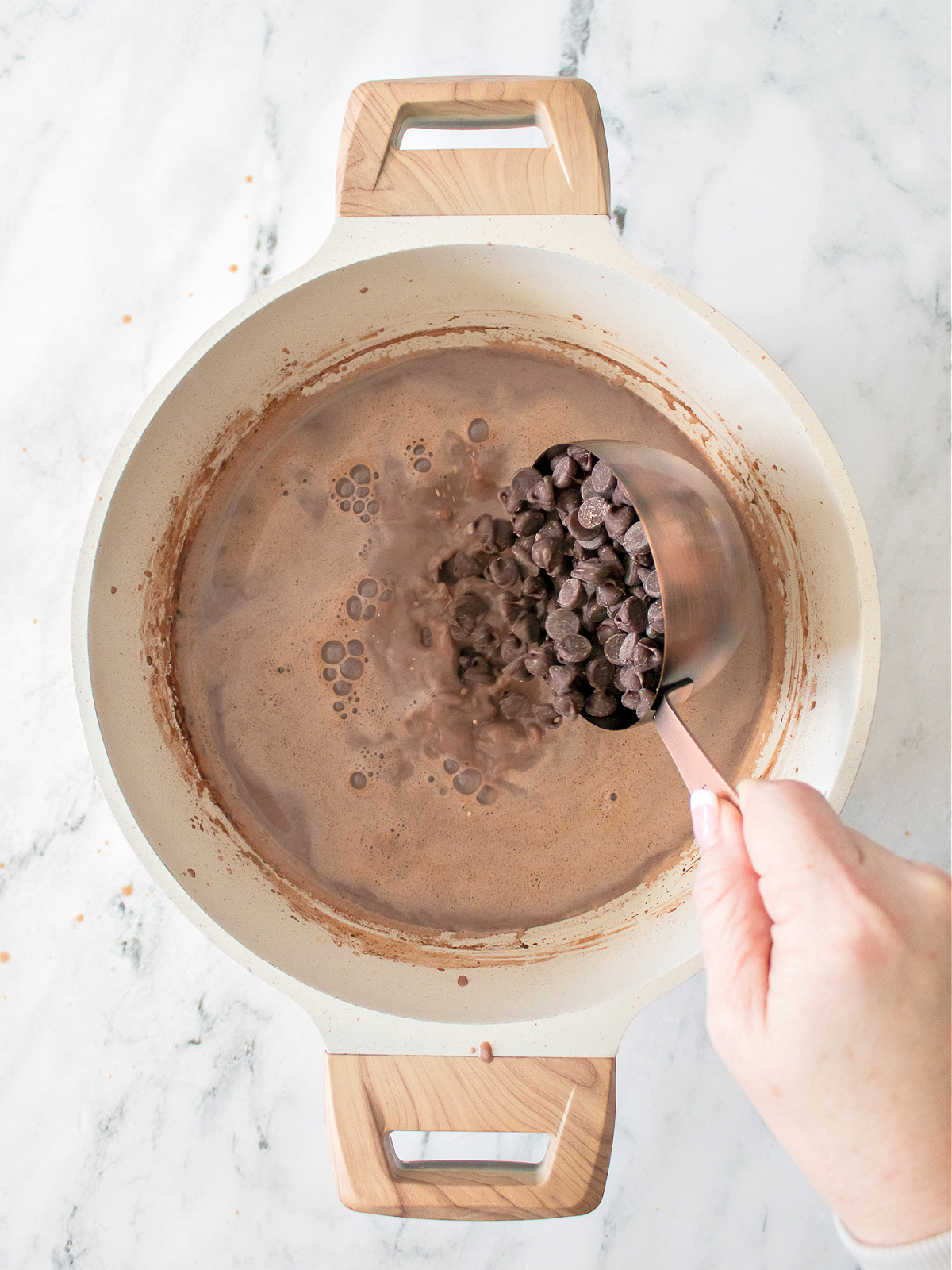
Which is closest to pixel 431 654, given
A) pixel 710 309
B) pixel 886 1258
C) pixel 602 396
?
pixel 602 396

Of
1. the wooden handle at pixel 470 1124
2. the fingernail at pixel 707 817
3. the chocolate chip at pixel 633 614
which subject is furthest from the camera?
the chocolate chip at pixel 633 614

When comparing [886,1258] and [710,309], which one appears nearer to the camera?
[886,1258]

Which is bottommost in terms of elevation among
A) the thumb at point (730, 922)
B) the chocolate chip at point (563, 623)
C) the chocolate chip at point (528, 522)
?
the thumb at point (730, 922)

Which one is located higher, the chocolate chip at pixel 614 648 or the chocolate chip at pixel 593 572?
the chocolate chip at pixel 593 572

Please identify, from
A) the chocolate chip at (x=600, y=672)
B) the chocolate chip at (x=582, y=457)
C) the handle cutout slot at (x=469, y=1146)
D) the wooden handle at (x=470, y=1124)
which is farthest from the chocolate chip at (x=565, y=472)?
the handle cutout slot at (x=469, y=1146)

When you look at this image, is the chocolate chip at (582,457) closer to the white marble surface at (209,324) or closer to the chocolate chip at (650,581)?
the chocolate chip at (650,581)

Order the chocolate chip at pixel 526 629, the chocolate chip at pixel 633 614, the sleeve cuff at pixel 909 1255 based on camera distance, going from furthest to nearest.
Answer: the chocolate chip at pixel 526 629 < the chocolate chip at pixel 633 614 < the sleeve cuff at pixel 909 1255

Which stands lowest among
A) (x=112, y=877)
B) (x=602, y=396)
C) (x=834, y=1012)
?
(x=112, y=877)

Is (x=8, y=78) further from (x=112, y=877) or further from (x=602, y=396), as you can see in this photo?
(x=112, y=877)
